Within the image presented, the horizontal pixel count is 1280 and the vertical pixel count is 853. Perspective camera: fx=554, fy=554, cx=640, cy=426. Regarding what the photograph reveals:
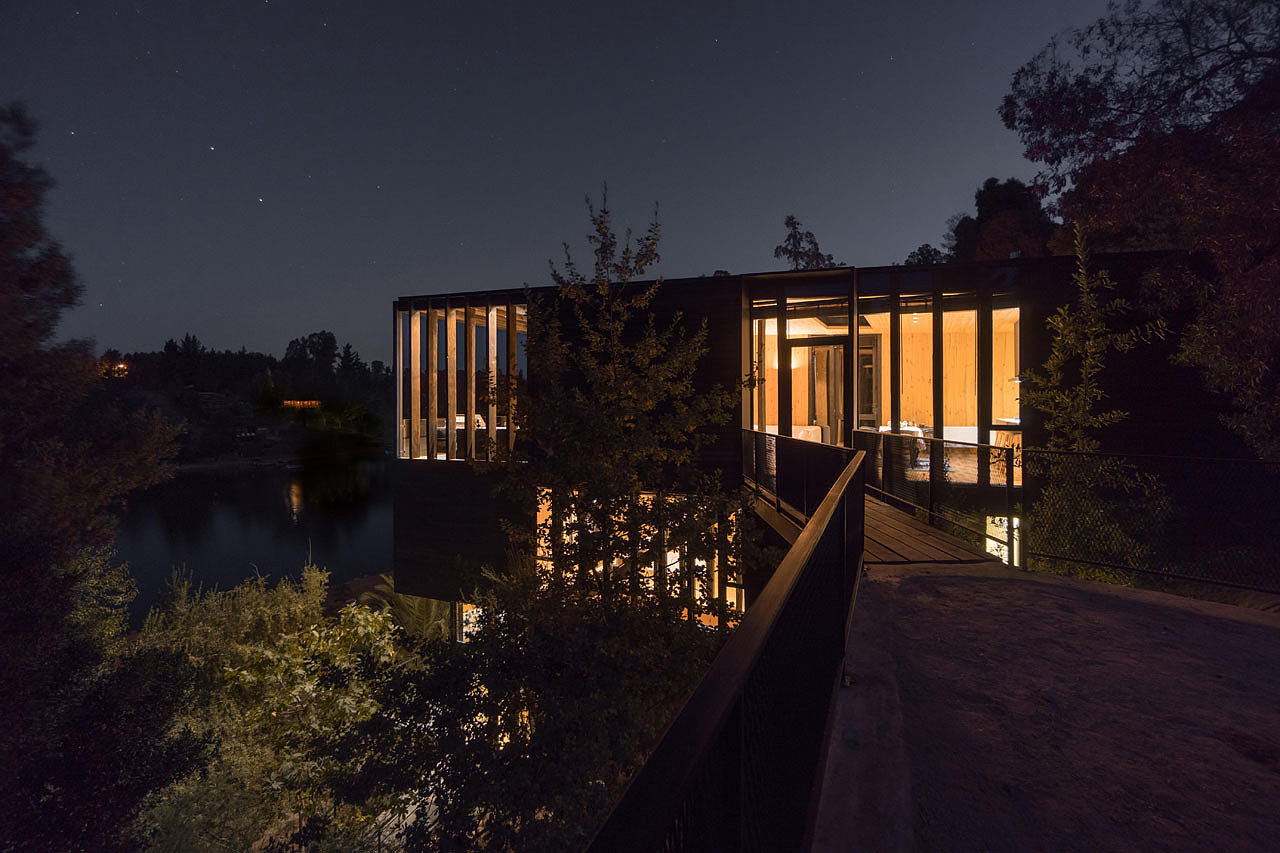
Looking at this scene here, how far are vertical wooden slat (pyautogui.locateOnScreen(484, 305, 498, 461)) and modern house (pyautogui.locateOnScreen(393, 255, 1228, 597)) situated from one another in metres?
0.05

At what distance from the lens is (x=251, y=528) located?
169ft

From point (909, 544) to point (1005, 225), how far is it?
26427mm

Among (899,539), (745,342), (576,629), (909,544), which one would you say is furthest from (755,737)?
(745,342)

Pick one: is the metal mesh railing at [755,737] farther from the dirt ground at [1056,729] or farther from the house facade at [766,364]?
the house facade at [766,364]

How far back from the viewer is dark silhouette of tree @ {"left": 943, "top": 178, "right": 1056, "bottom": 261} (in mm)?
24938

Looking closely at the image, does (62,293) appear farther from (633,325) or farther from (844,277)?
(844,277)

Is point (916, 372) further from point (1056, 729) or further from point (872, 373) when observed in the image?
point (1056, 729)

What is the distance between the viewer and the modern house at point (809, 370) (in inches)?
352

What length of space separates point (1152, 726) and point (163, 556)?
195 feet

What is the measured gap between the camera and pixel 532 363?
9.02 metres

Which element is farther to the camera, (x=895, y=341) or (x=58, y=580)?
(x=58, y=580)

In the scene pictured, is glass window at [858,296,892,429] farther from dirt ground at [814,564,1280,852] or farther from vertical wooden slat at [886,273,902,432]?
dirt ground at [814,564,1280,852]

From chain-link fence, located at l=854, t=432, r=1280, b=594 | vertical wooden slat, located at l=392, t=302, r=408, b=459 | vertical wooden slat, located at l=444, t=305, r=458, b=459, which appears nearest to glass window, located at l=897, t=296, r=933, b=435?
chain-link fence, located at l=854, t=432, r=1280, b=594

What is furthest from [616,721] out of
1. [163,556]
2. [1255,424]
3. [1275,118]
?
[163,556]
